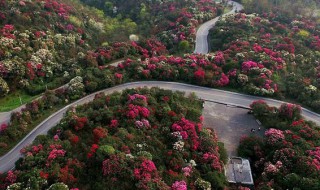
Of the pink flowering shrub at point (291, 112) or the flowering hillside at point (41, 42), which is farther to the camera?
the flowering hillside at point (41, 42)

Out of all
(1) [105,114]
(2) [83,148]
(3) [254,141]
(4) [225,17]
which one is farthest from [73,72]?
(4) [225,17]

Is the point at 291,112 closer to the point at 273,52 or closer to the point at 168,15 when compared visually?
the point at 273,52

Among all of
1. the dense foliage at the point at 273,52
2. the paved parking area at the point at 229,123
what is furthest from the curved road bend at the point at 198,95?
the dense foliage at the point at 273,52

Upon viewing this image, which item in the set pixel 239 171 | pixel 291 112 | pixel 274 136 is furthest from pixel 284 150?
pixel 291 112

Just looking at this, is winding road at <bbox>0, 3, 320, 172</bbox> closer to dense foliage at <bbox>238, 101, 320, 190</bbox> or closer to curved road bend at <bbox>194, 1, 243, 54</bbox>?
dense foliage at <bbox>238, 101, 320, 190</bbox>

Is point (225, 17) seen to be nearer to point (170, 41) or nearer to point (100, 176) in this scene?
point (170, 41)

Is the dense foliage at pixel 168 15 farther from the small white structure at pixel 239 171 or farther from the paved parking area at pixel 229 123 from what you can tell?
the small white structure at pixel 239 171
